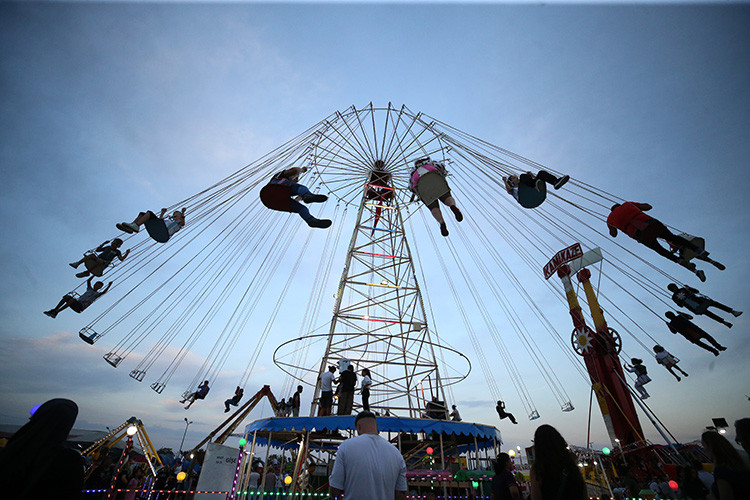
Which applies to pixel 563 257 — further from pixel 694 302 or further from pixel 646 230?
pixel 646 230

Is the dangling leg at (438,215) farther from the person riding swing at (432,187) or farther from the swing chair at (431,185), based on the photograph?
the swing chair at (431,185)

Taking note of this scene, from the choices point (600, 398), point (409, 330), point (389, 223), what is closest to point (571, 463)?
point (409, 330)

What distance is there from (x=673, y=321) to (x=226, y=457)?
43.9ft

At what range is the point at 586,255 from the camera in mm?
22188

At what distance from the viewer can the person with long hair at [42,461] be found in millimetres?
1797

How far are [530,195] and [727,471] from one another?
6.51m

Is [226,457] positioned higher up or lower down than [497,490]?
higher up

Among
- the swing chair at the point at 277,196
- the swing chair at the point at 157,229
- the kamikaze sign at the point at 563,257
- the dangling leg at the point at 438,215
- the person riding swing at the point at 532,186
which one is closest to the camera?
the person riding swing at the point at 532,186

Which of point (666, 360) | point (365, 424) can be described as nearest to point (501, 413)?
point (666, 360)

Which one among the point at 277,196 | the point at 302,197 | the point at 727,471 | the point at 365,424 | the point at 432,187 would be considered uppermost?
the point at 432,187

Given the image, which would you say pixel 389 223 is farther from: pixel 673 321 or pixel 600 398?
pixel 600 398

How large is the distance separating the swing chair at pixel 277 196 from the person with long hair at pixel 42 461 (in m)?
7.05

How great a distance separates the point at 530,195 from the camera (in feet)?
26.9

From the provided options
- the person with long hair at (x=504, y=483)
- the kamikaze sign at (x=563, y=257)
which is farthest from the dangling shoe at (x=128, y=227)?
the kamikaze sign at (x=563, y=257)
